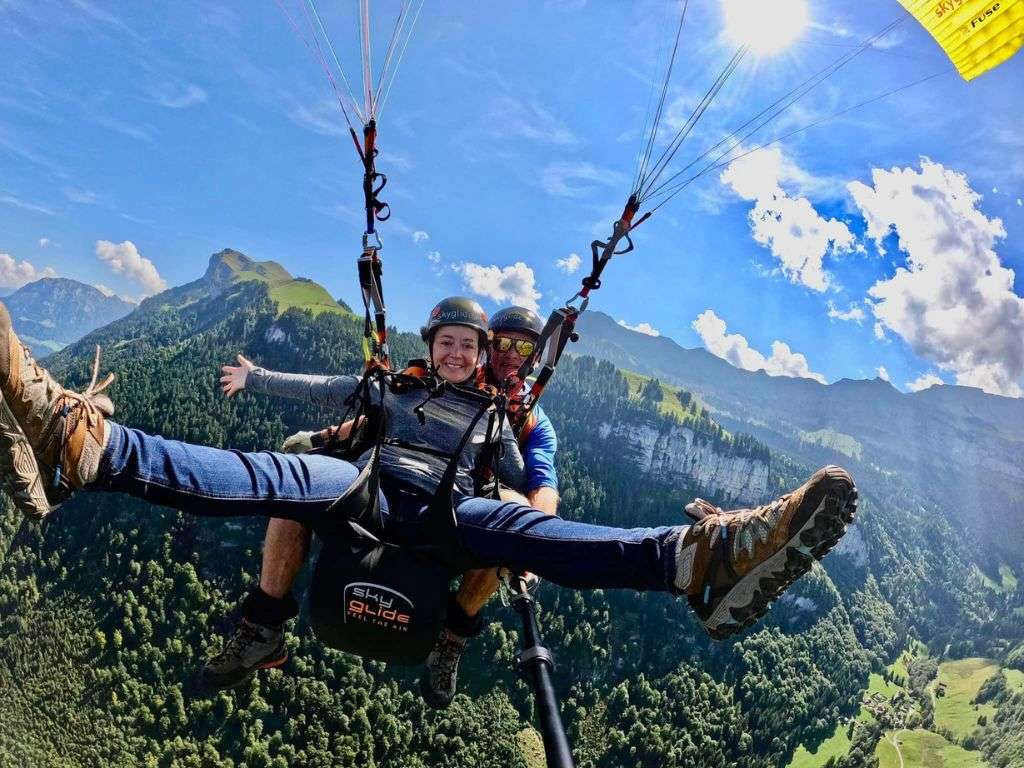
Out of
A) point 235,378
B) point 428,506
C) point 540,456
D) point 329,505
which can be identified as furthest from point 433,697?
point 235,378

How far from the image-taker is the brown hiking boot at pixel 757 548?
131 inches

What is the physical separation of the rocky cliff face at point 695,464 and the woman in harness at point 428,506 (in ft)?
556

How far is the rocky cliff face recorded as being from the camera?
559ft

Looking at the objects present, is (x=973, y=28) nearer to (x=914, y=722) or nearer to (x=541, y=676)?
(x=541, y=676)

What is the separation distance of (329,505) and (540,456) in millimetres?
2465

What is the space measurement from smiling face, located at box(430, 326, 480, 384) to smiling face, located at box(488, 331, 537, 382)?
74.7 inches

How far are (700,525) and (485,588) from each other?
2.52m

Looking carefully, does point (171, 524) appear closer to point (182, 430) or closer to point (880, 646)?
point (182, 430)

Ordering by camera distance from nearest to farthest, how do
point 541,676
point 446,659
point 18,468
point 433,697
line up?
point 18,468 < point 541,676 < point 446,659 < point 433,697

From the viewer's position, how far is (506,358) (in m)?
7.78

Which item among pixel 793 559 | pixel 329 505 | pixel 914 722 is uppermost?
pixel 793 559

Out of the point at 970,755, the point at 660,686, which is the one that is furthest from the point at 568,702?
the point at 970,755

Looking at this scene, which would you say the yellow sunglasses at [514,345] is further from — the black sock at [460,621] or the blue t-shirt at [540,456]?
the black sock at [460,621]

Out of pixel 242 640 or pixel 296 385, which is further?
pixel 296 385
